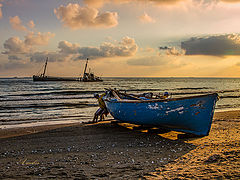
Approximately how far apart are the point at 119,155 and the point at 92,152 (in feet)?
2.95

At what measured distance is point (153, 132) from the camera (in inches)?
367

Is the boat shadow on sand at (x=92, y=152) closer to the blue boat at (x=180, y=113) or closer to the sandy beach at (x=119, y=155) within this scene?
the sandy beach at (x=119, y=155)

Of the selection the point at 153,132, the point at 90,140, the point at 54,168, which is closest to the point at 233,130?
the point at 153,132

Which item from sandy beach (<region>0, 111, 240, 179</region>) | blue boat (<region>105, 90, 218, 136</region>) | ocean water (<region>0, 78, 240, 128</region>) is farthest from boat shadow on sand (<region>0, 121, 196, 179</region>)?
ocean water (<region>0, 78, 240, 128</region>)

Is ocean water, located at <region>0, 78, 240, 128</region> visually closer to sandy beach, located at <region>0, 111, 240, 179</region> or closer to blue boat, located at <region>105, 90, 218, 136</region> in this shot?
blue boat, located at <region>105, 90, 218, 136</region>

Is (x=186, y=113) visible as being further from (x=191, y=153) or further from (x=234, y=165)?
(x=234, y=165)

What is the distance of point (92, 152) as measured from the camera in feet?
23.0

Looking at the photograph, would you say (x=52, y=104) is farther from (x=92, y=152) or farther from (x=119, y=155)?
(x=119, y=155)

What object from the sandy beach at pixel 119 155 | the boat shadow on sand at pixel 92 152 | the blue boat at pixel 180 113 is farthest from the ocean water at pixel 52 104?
the boat shadow on sand at pixel 92 152

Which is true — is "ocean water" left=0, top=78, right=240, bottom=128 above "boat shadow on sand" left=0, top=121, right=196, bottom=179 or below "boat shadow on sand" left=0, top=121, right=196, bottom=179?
below

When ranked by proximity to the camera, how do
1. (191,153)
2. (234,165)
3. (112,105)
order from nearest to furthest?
(234,165)
(191,153)
(112,105)

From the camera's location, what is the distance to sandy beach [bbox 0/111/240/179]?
5.27 metres

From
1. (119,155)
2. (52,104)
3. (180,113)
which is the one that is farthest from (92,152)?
(52,104)

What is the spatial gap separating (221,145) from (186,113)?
1.51 meters
